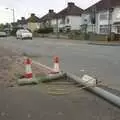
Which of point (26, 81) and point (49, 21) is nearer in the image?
point (26, 81)

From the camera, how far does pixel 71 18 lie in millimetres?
99188

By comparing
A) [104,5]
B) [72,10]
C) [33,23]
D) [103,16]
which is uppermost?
[72,10]

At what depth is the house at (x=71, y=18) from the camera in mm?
99000

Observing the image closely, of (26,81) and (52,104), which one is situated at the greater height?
(26,81)

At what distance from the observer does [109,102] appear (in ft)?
25.7

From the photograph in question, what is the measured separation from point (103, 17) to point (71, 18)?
2580cm

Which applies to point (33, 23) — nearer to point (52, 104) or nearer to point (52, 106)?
point (52, 104)

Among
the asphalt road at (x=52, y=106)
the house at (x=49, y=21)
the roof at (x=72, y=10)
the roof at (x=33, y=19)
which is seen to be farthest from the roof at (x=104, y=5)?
the asphalt road at (x=52, y=106)

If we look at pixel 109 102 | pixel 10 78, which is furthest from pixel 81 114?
pixel 10 78

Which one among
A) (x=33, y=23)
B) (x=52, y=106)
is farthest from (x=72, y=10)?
(x=52, y=106)

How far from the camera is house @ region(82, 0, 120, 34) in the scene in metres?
68.0

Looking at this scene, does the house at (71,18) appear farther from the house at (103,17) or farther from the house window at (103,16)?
the house window at (103,16)

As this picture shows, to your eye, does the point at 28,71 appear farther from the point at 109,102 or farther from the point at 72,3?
the point at 72,3

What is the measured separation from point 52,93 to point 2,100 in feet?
4.43
